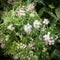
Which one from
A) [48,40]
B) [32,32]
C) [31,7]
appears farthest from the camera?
[31,7]

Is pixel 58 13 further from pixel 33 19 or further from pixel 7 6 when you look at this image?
pixel 7 6

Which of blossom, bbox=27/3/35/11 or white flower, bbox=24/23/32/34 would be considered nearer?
white flower, bbox=24/23/32/34

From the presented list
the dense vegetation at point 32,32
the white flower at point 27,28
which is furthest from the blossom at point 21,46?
the white flower at point 27,28

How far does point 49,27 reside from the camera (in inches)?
81.7

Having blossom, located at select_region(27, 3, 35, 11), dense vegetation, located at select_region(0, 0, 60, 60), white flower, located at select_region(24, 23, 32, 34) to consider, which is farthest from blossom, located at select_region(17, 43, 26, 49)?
blossom, located at select_region(27, 3, 35, 11)

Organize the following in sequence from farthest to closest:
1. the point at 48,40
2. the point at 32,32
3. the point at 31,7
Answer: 1. the point at 31,7
2. the point at 32,32
3. the point at 48,40

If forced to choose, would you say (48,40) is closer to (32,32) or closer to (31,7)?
(32,32)

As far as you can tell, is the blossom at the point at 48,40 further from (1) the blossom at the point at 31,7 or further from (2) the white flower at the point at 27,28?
(1) the blossom at the point at 31,7

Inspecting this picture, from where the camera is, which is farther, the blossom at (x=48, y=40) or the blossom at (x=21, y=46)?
the blossom at (x=21, y=46)

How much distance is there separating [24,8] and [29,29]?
0.29 m

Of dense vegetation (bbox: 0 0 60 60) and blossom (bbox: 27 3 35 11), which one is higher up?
blossom (bbox: 27 3 35 11)

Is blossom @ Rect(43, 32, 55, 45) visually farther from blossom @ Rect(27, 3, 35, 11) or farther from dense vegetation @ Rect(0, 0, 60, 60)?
blossom @ Rect(27, 3, 35, 11)

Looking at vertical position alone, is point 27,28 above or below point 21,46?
above

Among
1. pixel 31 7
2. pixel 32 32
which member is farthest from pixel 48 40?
pixel 31 7
